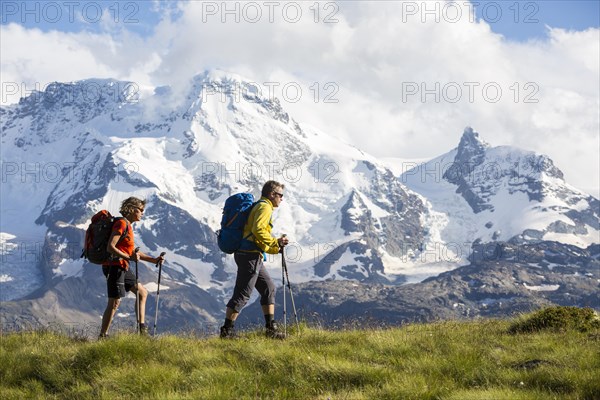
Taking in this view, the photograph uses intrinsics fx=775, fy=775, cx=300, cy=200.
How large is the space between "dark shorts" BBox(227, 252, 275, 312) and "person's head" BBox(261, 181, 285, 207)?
992 mm

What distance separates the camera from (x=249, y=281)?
13406 millimetres

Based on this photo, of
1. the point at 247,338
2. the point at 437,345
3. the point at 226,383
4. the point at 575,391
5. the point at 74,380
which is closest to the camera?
the point at 575,391

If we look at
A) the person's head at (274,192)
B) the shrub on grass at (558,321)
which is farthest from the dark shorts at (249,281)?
the shrub on grass at (558,321)

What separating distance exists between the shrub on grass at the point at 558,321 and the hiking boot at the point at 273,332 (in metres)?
4.15

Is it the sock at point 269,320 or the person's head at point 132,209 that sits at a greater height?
the person's head at point 132,209

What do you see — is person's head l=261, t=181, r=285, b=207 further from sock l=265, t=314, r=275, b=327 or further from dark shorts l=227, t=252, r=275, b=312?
sock l=265, t=314, r=275, b=327

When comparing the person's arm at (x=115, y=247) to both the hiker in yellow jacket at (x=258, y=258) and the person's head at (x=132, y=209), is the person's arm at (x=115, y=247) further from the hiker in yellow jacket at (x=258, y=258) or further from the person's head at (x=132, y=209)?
the hiker in yellow jacket at (x=258, y=258)

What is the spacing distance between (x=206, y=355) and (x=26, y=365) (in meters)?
2.95

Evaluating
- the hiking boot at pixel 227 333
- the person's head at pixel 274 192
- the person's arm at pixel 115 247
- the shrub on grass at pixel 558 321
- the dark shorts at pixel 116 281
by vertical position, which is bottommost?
the hiking boot at pixel 227 333

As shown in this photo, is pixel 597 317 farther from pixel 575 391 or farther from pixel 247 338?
pixel 247 338

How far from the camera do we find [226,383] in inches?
385

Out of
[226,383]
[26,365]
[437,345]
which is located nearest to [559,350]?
[437,345]

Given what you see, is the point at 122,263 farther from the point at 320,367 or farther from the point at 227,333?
the point at 320,367

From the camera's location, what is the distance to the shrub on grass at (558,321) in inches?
537
